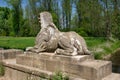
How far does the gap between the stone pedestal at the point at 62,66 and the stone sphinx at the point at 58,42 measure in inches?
6.8

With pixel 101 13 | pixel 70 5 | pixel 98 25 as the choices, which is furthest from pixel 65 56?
pixel 70 5

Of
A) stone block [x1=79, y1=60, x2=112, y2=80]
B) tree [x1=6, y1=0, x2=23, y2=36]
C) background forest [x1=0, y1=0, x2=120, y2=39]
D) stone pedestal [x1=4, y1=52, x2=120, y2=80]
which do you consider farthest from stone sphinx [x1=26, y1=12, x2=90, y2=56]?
tree [x1=6, y1=0, x2=23, y2=36]

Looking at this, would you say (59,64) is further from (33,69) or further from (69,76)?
(33,69)

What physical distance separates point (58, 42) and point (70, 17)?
27520mm

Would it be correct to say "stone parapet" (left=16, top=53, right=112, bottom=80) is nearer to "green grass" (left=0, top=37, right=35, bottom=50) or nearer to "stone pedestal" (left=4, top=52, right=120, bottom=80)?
"stone pedestal" (left=4, top=52, right=120, bottom=80)

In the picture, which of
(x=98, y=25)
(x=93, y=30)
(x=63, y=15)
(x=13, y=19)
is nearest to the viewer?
(x=98, y=25)

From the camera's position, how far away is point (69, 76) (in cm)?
488

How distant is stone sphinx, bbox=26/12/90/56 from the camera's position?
5.29m

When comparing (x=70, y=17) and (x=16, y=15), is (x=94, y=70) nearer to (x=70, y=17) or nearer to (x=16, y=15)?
(x=70, y=17)

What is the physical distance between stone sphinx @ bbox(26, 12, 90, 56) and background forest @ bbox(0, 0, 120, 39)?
12656 mm

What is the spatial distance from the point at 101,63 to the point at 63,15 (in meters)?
28.4

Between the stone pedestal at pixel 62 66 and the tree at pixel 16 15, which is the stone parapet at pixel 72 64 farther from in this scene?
the tree at pixel 16 15

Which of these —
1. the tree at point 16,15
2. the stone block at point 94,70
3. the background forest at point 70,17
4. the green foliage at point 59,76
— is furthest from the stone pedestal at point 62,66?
the tree at point 16,15

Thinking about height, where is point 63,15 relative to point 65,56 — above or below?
above
